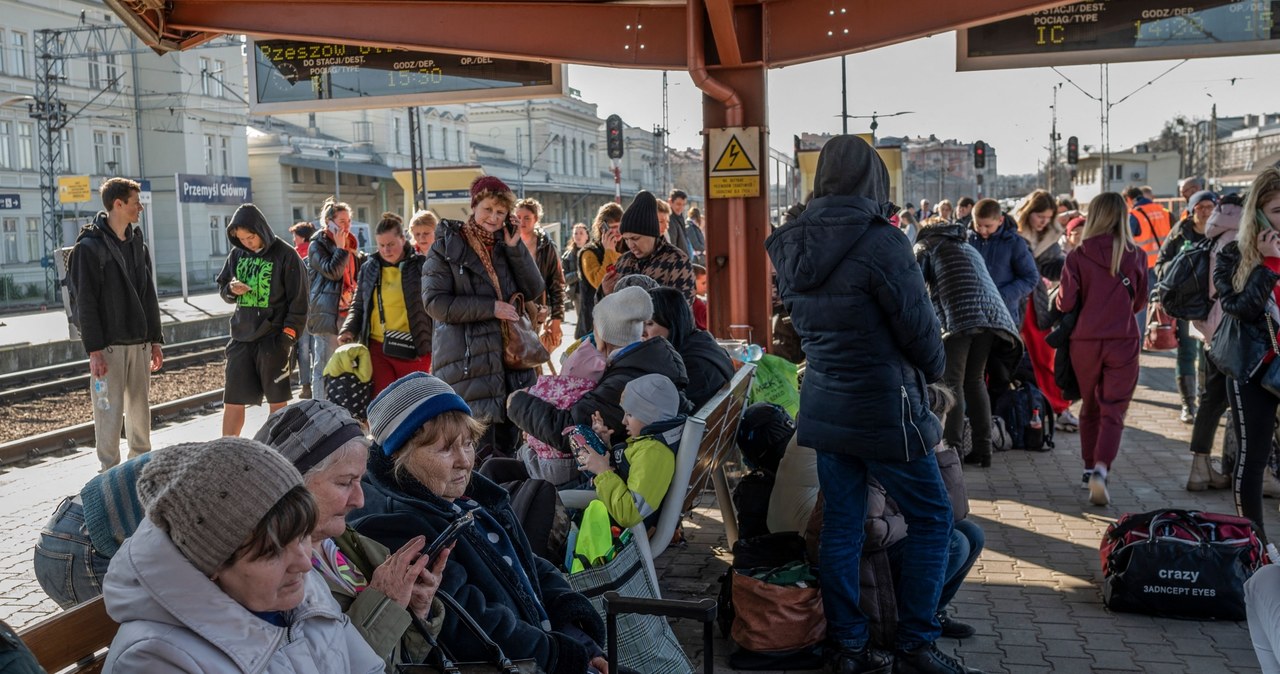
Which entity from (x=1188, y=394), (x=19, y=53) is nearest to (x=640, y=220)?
(x=1188, y=394)

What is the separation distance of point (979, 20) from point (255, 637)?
629cm

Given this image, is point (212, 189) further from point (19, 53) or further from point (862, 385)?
point (862, 385)

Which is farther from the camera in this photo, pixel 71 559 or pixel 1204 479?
pixel 1204 479

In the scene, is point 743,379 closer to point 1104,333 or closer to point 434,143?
point 1104,333

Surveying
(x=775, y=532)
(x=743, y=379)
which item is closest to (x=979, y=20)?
(x=743, y=379)

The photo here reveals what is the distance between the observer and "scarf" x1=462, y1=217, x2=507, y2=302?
6410mm

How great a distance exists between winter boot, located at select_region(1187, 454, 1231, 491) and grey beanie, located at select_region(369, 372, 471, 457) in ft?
18.3

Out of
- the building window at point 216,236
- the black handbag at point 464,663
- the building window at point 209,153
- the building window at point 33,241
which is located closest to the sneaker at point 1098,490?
the black handbag at point 464,663

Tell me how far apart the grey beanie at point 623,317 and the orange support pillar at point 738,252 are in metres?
3.42

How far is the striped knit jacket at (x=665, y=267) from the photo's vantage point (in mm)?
7039

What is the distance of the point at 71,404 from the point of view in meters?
12.9

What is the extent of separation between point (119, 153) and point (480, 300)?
47.3m

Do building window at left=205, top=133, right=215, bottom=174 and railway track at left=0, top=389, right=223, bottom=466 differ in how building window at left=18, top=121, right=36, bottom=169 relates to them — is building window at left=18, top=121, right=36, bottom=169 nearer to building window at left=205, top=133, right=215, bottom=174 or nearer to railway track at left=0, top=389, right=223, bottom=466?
building window at left=205, top=133, right=215, bottom=174

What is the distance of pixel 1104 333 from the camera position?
6.79 m
